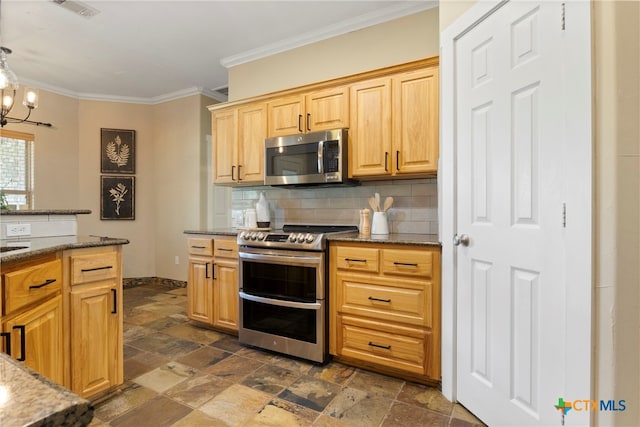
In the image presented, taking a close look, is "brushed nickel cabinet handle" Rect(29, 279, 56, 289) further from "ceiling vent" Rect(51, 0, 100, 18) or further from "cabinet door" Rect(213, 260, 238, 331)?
"ceiling vent" Rect(51, 0, 100, 18)

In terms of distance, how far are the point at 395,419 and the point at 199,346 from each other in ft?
5.51

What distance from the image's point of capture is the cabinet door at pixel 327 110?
2654 millimetres

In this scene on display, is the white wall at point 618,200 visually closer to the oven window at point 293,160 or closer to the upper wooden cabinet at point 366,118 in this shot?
the upper wooden cabinet at point 366,118

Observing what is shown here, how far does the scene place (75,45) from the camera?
10.8ft

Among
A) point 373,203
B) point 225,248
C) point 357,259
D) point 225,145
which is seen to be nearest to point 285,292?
point 357,259

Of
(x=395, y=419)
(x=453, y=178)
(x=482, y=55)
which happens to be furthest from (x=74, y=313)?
(x=482, y=55)

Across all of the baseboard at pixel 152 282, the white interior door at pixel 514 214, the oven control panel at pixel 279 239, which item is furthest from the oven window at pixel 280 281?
the baseboard at pixel 152 282

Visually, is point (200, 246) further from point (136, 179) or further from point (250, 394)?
Answer: point (136, 179)

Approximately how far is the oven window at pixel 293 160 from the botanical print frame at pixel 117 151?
293 cm

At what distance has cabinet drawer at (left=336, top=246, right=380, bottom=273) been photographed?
2.17m

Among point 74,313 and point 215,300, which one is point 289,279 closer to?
point 215,300

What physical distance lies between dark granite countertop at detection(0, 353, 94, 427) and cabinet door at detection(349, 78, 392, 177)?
233cm

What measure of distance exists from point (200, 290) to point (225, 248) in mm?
517

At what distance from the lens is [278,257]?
8.09 feet
